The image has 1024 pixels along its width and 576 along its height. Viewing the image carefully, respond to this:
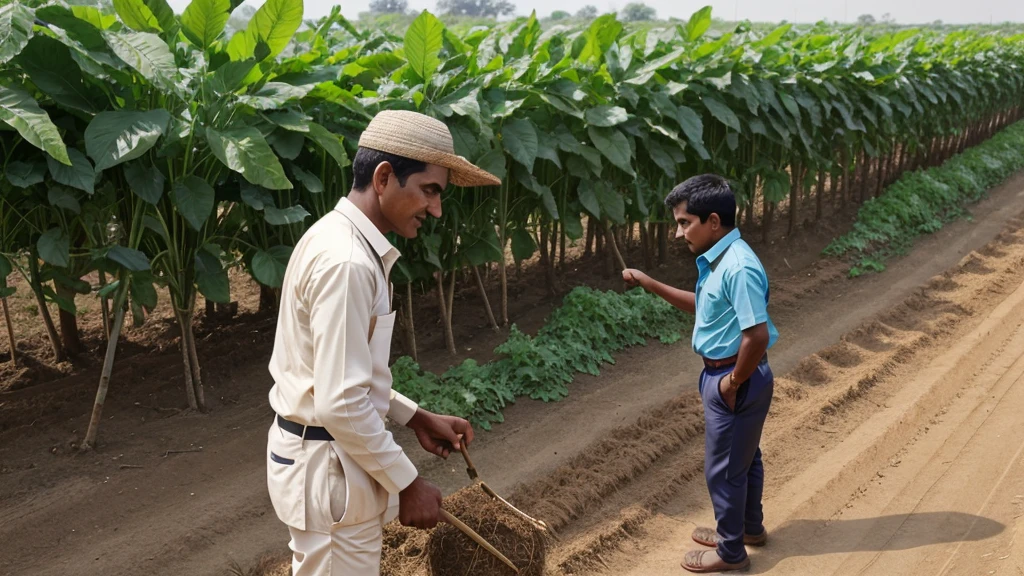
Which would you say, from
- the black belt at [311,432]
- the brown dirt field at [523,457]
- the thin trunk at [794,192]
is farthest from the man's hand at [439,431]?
the thin trunk at [794,192]

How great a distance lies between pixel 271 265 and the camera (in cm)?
503

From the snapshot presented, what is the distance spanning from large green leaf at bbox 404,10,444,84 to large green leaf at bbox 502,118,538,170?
71 cm

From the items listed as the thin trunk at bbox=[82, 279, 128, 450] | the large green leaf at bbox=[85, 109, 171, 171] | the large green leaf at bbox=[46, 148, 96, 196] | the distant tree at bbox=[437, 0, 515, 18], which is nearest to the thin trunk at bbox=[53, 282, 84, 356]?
the thin trunk at bbox=[82, 279, 128, 450]

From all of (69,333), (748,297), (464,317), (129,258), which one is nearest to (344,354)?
(748,297)

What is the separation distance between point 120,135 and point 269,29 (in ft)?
3.24

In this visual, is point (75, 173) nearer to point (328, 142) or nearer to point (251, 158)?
point (251, 158)

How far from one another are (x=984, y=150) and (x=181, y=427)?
14.3 m

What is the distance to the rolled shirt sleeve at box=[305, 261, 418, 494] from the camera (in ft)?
7.22

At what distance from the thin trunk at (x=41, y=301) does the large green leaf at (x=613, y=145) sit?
147 inches

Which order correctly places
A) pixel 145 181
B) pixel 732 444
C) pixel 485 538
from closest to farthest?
pixel 485 538
pixel 732 444
pixel 145 181

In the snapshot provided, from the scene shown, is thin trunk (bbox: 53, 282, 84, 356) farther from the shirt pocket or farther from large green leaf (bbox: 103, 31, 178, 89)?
the shirt pocket

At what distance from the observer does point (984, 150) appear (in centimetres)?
1510

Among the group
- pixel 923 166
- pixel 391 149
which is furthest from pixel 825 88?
pixel 391 149

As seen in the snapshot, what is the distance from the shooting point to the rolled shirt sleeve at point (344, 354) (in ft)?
7.22
